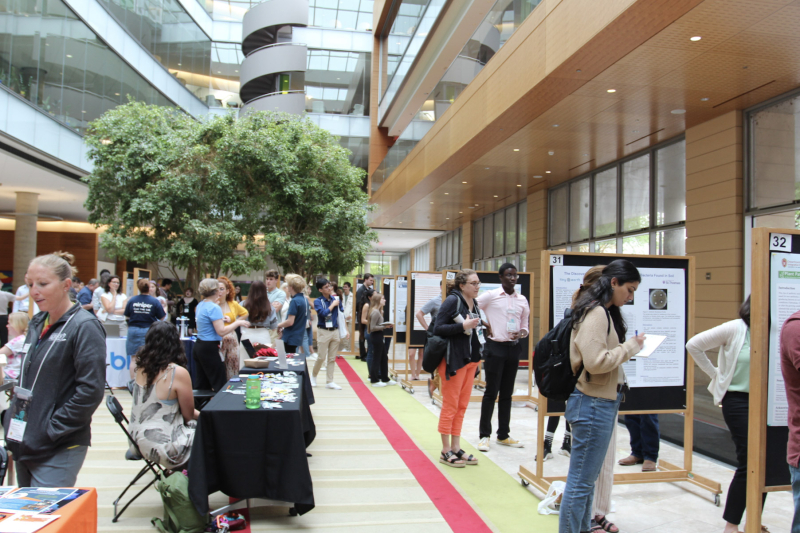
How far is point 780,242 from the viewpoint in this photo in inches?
116

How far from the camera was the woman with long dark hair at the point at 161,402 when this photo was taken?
366cm

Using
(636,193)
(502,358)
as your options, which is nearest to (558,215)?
(636,193)

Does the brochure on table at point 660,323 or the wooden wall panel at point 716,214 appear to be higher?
the wooden wall panel at point 716,214

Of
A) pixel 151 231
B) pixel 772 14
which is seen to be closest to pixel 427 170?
pixel 151 231

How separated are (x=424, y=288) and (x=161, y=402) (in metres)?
5.61

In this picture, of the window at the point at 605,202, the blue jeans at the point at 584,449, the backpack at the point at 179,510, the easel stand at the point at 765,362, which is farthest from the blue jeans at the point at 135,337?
the window at the point at 605,202

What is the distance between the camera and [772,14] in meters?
5.75

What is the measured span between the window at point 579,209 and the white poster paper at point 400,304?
5.19 metres

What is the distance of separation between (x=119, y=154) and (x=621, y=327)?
15.5 meters

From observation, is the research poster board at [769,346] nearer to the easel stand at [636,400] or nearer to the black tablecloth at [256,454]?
the easel stand at [636,400]

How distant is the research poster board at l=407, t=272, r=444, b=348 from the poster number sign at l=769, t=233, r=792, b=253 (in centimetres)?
603

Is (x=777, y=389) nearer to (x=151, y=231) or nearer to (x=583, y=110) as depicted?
(x=583, y=110)

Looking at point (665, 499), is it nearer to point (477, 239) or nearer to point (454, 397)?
point (454, 397)

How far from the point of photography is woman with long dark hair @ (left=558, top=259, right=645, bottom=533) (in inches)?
116
